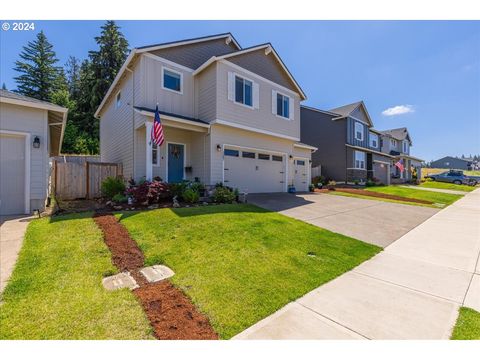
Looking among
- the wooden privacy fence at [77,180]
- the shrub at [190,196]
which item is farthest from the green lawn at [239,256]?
the wooden privacy fence at [77,180]

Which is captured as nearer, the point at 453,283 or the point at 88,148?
the point at 453,283

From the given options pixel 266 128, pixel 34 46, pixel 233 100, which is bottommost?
pixel 266 128

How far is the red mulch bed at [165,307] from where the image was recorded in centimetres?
254

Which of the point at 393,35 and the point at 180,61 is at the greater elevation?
the point at 180,61

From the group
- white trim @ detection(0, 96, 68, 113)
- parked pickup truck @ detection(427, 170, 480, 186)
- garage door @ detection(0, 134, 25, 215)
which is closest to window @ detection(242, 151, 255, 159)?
white trim @ detection(0, 96, 68, 113)

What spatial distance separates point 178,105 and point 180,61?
2.20 metres

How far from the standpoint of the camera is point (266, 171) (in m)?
13.8

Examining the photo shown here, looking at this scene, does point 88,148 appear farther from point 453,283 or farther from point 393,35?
point 453,283

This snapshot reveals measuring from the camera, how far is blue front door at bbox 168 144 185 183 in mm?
11223

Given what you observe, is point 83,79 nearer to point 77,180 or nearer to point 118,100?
point 118,100

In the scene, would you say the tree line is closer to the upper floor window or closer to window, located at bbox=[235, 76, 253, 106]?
window, located at bbox=[235, 76, 253, 106]

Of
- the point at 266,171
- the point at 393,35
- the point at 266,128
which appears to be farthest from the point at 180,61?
the point at 393,35

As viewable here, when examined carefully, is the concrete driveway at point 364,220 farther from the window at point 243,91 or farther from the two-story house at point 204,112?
the window at point 243,91

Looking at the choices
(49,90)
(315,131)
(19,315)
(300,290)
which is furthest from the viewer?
(49,90)
